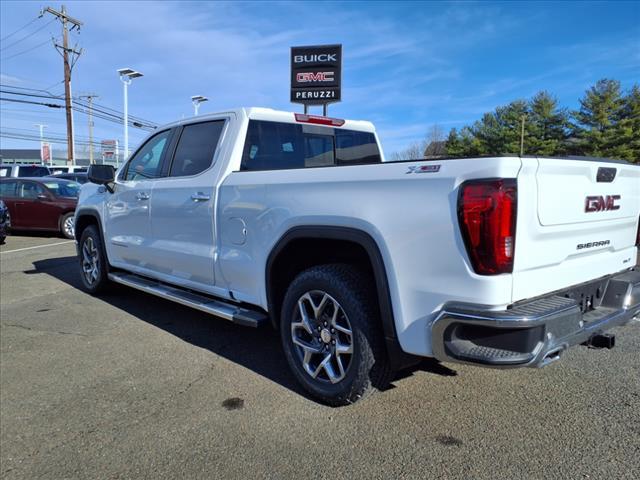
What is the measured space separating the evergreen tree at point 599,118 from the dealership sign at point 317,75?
31.4 meters

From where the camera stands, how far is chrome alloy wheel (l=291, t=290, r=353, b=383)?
300cm

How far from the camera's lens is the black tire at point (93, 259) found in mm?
5918

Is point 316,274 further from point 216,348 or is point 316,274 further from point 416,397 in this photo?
point 216,348

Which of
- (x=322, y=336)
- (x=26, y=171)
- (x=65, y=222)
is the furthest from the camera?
(x=26, y=171)

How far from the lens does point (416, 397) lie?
3197mm

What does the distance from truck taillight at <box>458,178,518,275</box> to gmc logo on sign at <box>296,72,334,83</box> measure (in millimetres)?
13538

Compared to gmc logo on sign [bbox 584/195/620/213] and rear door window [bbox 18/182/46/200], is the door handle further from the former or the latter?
rear door window [bbox 18/182/46/200]

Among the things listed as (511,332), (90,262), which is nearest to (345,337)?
(511,332)

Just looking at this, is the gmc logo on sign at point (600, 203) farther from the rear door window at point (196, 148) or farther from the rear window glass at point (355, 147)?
the rear door window at point (196, 148)

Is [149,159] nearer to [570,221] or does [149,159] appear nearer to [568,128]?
[570,221]

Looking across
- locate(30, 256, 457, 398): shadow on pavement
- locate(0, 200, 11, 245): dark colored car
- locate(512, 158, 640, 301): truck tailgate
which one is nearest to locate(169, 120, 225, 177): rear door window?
locate(30, 256, 457, 398): shadow on pavement

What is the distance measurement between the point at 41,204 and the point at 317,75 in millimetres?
8650

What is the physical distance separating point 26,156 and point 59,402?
101759 mm

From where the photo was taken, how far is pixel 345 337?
3.00 m
